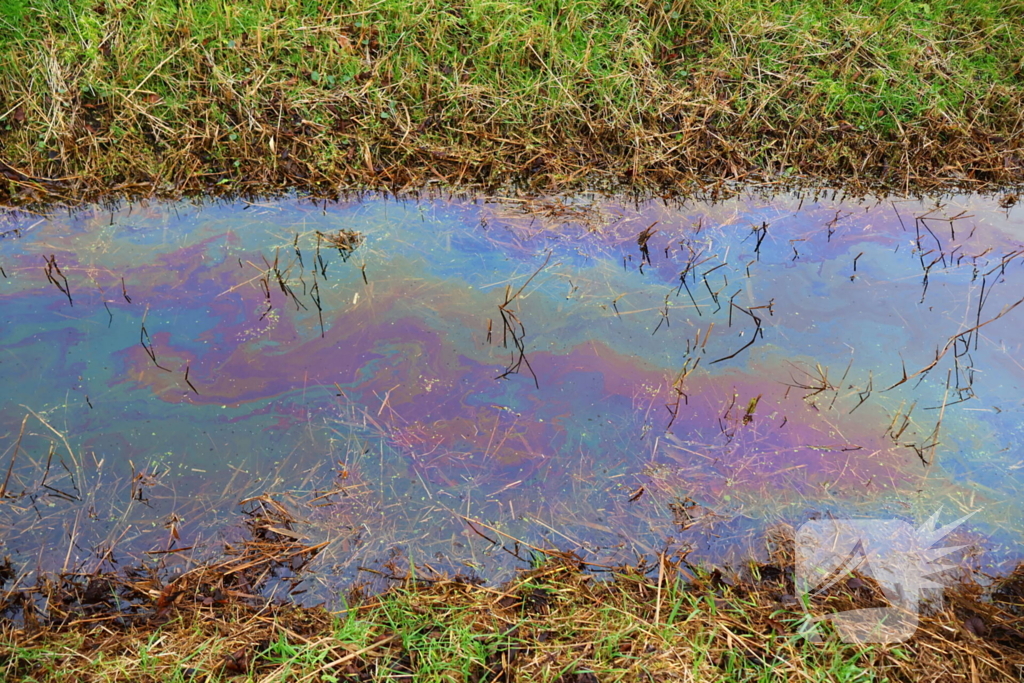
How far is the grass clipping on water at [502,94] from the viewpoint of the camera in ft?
9.33

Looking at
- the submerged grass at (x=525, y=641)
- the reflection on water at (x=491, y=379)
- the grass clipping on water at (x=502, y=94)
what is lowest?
the submerged grass at (x=525, y=641)

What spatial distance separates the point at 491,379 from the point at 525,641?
0.86 m

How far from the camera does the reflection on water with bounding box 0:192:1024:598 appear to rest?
1.84 meters

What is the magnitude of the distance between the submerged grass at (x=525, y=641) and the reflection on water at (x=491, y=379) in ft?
0.41

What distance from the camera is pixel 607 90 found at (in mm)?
3074

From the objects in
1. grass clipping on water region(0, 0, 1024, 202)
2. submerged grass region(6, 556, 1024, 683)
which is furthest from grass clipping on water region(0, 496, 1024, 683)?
grass clipping on water region(0, 0, 1024, 202)

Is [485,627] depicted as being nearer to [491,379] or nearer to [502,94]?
[491,379]

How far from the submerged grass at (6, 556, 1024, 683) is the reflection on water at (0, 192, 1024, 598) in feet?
0.41

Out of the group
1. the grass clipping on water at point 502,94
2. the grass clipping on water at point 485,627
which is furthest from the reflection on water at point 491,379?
the grass clipping on water at point 502,94

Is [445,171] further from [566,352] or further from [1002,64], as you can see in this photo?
[1002,64]

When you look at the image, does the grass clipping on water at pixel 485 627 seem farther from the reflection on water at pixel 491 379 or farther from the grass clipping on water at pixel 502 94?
the grass clipping on water at pixel 502 94

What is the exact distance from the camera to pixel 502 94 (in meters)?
3.06

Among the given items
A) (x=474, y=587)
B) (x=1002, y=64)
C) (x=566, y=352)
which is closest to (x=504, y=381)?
(x=566, y=352)

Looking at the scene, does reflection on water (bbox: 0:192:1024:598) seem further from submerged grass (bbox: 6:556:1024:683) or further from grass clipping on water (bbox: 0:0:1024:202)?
grass clipping on water (bbox: 0:0:1024:202)
